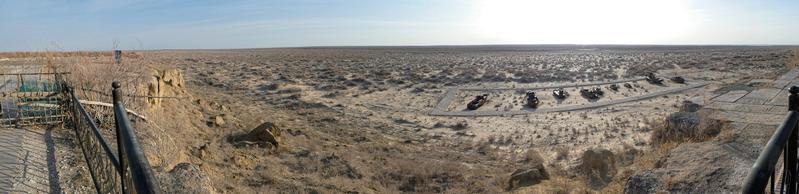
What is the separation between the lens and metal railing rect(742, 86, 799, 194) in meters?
1.79

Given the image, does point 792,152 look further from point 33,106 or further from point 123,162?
point 33,106

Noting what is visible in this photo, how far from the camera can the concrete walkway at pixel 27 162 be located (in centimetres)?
515

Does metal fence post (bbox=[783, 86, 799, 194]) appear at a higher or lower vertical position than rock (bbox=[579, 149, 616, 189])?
higher

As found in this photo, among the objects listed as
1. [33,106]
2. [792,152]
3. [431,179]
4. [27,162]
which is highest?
[792,152]

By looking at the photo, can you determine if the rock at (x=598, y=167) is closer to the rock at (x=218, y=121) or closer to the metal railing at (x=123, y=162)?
the metal railing at (x=123, y=162)

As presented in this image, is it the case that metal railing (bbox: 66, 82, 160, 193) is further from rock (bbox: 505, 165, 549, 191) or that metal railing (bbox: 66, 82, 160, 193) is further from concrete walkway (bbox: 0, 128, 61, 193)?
rock (bbox: 505, 165, 549, 191)

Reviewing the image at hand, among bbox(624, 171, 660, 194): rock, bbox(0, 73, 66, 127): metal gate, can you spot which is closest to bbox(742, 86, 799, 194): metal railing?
bbox(624, 171, 660, 194): rock

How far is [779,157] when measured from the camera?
227 cm

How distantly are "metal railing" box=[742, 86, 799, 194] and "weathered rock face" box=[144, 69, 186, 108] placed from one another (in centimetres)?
1088

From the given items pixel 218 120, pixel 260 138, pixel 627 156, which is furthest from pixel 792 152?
pixel 218 120

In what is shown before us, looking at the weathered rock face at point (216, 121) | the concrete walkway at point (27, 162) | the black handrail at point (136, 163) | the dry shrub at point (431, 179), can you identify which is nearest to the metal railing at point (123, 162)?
the black handrail at point (136, 163)

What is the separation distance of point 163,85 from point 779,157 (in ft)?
43.2

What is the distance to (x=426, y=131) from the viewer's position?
16.6 metres

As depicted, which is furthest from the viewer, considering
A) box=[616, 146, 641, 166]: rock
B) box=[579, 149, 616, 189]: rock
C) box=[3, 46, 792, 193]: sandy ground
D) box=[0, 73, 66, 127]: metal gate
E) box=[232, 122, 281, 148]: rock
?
box=[232, 122, 281, 148]: rock
